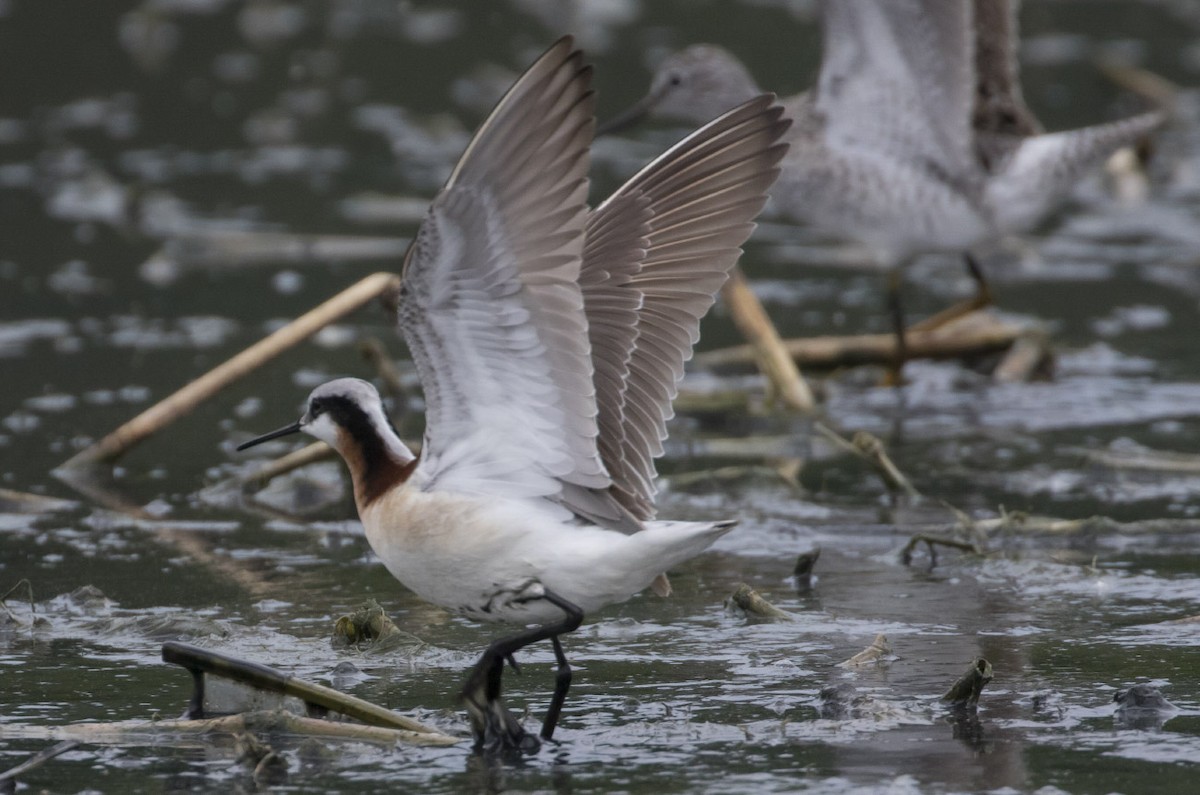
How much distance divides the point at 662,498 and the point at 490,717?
9.34 feet

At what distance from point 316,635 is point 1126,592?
266 cm

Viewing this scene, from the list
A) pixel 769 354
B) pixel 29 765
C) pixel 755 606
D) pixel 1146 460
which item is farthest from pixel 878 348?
pixel 29 765

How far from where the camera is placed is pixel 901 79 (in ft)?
32.8

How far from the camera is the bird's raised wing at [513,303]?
461 cm

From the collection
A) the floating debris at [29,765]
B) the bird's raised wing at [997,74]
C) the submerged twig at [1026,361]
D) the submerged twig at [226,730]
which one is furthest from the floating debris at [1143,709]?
the bird's raised wing at [997,74]

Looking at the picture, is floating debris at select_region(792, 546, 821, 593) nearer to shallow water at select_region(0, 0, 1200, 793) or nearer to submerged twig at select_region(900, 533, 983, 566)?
shallow water at select_region(0, 0, 1200, 793)

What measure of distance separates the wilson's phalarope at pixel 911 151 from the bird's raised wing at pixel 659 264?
4.40 meters

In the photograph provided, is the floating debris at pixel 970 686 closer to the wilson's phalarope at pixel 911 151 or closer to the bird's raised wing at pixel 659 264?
the bird's raised wing at pixel 659 264

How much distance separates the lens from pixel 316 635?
229 inches

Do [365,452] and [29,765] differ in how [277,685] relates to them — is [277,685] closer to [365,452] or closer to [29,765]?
[29,765]

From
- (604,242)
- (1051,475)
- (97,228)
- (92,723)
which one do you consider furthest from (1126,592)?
(97,228)

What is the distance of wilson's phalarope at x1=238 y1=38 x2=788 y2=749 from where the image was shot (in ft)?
15.2

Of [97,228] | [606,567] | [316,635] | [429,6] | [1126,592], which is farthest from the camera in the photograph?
[429,6]

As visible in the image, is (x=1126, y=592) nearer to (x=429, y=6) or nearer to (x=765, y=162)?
(x=765, y=162)
